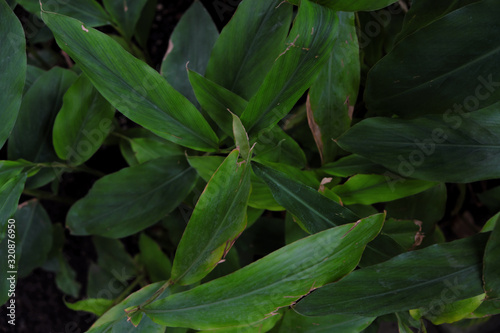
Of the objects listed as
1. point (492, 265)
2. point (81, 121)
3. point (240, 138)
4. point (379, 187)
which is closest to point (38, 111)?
point (81, 121)

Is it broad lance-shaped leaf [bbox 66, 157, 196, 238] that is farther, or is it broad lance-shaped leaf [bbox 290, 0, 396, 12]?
broad lance-shaped leaf [bbox 66, 157, 196, 238]

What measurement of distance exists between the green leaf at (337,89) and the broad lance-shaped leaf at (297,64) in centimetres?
9

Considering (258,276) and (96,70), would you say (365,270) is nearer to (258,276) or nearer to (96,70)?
(258,276)

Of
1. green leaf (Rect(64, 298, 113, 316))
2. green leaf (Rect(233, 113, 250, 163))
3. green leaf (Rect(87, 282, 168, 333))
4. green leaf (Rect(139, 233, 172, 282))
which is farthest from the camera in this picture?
green leaf (Rect(139, 233, 172, 282))

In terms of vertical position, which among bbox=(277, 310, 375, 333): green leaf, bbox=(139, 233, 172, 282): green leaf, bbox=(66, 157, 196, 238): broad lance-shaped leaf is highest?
bbox=(66, 157, 196, 238): broad lance-shaped leaf

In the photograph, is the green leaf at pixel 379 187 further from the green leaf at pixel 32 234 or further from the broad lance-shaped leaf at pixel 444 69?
the green leaf at pixel 32 234

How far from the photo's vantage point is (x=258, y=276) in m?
0.45

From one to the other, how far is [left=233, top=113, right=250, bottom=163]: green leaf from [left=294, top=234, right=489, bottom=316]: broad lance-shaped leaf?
0.19m

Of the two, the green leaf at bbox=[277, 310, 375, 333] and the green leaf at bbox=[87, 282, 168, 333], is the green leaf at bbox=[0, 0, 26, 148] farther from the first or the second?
the green leaf at bbox=[277, 310, 375, 333]

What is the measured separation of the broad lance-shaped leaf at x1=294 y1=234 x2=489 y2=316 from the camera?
495 millimetres

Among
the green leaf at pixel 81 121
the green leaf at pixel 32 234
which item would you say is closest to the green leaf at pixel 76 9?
the green leaf at pixel 81 121

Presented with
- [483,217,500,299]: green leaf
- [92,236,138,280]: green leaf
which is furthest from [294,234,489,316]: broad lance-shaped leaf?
[92,236,138,280]: green leaf

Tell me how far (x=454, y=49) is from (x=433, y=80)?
4 centimetres

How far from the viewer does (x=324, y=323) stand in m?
0.61
